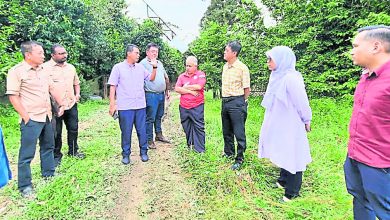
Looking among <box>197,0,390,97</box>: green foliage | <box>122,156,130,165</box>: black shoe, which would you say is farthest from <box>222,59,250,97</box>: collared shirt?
<box>197,0,390,97</box>: green foliage

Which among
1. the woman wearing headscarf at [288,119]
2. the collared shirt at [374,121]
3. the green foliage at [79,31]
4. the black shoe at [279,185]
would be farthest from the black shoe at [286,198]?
the green foliage at [79,31]

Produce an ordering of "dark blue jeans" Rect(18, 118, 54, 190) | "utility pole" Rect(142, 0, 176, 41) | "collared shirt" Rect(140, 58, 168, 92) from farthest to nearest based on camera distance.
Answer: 1. "utility pole" Rect(142, 0, 176, 41)
2. "collared shirt" Rect(140, 58, 168, 92)
3. "dark blue jeans" Rect(18, 118, 54, 190)

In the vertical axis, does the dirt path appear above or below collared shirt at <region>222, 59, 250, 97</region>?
below

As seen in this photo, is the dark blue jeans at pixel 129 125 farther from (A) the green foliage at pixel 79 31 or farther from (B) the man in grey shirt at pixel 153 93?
(A) the green foliage at pixel 79 31

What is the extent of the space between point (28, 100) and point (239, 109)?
103 inches

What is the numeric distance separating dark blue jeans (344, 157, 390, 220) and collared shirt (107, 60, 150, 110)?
3025 mm

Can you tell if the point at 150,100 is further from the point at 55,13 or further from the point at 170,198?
the point at 55,13

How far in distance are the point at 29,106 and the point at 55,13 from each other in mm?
7687

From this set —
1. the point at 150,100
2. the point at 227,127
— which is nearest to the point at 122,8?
the point at 150,100

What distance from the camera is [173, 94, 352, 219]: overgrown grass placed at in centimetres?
309

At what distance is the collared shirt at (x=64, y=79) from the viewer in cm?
434

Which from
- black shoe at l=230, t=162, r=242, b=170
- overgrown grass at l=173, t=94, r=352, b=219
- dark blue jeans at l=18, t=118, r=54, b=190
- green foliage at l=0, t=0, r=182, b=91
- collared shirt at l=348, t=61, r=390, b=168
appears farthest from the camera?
green foliage at l=0, t=0, r=182, b=91

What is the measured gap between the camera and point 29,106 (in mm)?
3527

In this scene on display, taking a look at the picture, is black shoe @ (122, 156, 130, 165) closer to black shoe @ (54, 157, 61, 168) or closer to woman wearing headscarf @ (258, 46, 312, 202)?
black shoe @ (54, 157, 61, 168)
